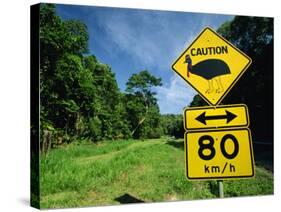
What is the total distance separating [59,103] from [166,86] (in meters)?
1.84

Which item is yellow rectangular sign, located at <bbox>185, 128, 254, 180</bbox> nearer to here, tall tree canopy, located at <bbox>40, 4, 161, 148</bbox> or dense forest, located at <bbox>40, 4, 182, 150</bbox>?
dense forest, located at <bbox>40, 4, 182, 150</bbox>

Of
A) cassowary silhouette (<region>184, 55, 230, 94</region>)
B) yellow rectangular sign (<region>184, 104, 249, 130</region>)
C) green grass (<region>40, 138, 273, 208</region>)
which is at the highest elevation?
cassowary silhouette (<region>184, 55, 230, 94</region>)

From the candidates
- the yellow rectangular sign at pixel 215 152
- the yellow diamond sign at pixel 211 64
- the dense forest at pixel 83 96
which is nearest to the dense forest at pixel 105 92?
the dense forest at pixel 83 96

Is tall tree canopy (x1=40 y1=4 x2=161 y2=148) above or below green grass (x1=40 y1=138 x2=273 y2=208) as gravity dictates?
above

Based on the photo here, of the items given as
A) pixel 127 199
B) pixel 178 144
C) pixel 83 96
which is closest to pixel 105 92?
pixel 83 96

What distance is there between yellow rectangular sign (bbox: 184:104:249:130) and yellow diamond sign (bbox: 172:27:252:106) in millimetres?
482

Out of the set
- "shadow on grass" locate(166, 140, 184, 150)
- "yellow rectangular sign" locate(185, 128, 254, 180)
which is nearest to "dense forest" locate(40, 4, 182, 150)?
"shadow on grass" locate(166, 140, 184, 150)

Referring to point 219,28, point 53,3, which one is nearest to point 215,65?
point 219,28

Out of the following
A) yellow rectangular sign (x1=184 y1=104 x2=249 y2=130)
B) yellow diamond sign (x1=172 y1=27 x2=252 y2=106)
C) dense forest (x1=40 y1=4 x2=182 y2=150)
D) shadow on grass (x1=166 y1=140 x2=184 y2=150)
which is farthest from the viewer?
shadow on grass (x1=166 y1=140 x2=184 y2=150)

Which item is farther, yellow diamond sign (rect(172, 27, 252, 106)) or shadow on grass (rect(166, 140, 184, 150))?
shadow on grass (rect(166, 140, 184, 150))

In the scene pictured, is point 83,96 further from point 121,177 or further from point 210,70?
point 210,70

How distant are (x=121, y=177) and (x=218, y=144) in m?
1.76

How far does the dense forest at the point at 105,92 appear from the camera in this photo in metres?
9.66

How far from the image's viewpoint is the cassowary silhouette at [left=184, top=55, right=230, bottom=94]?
10.4 meters
